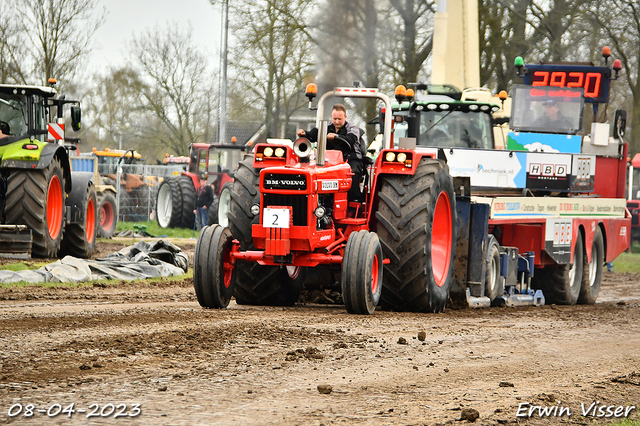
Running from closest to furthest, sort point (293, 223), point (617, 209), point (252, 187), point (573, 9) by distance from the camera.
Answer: point (293, 223) → point (252, 187) → point (617, 209) → point (573, 9)

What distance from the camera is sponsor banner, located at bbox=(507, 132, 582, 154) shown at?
529 inches

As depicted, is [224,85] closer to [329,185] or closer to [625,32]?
[625,32]

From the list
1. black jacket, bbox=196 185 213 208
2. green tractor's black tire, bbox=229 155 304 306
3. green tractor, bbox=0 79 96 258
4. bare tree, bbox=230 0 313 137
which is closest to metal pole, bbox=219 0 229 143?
bare tree, bbox=230 0 313 137

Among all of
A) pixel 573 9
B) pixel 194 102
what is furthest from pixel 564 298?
pixel 194 102

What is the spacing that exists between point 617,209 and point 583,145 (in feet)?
3.68

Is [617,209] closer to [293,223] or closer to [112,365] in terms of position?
[293,223]

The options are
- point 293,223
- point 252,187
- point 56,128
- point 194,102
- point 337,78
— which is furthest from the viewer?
point 194,102

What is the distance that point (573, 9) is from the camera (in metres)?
29.8

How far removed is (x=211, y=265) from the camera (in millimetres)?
7551

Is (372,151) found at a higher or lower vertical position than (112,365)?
higher

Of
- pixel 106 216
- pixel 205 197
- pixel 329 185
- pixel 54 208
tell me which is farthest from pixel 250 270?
pixel 205 197

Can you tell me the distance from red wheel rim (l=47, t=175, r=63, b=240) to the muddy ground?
5.44m

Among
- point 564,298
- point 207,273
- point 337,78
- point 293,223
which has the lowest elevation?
point 564,298

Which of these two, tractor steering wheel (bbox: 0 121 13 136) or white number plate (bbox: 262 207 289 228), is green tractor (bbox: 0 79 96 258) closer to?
tractor steering wheel (bbox: 0 121 13 136)
